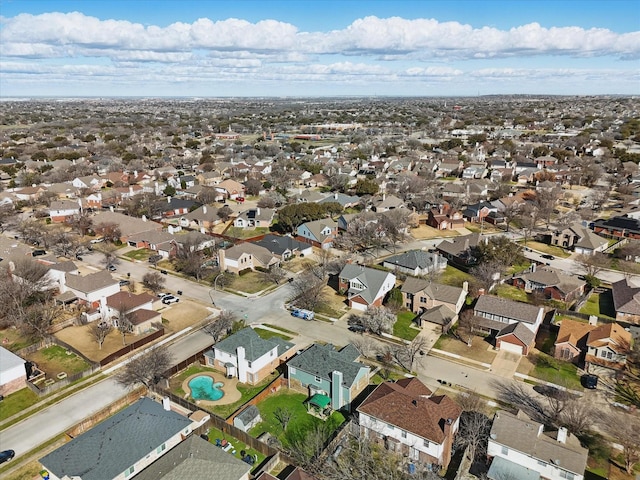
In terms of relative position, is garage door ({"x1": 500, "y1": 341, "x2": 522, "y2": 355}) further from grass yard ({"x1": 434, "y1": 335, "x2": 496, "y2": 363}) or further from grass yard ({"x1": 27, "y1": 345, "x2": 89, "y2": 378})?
grass yard ({"x1": 27, "y1": 345, "x2": 89, "y2": 378})

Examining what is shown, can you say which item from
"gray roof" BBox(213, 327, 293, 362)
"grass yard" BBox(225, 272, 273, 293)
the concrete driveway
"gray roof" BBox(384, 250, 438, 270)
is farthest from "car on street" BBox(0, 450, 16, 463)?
"gray roof" BBox(384, 250, 438, 270)

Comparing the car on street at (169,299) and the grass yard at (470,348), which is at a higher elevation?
the car on street at (169,299)

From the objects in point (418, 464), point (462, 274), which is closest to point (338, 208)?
point (462, 274)

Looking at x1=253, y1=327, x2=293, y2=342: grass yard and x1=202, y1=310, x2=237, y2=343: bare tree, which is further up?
x1=202, y1=310, x2=237, y2=343: bare tree

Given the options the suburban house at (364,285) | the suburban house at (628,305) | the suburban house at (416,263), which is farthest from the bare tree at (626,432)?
the suburban house at (416,263)

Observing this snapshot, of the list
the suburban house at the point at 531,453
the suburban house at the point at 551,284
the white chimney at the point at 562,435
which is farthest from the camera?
the suburban house at the point at 551,284

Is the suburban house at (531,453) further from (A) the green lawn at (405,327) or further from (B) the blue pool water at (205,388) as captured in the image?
(B) the blue pool water at (205,388)

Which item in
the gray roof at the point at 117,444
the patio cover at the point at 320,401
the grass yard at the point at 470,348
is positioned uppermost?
the gray roof at the point at 117,444

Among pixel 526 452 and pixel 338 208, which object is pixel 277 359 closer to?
pixel 526 452
